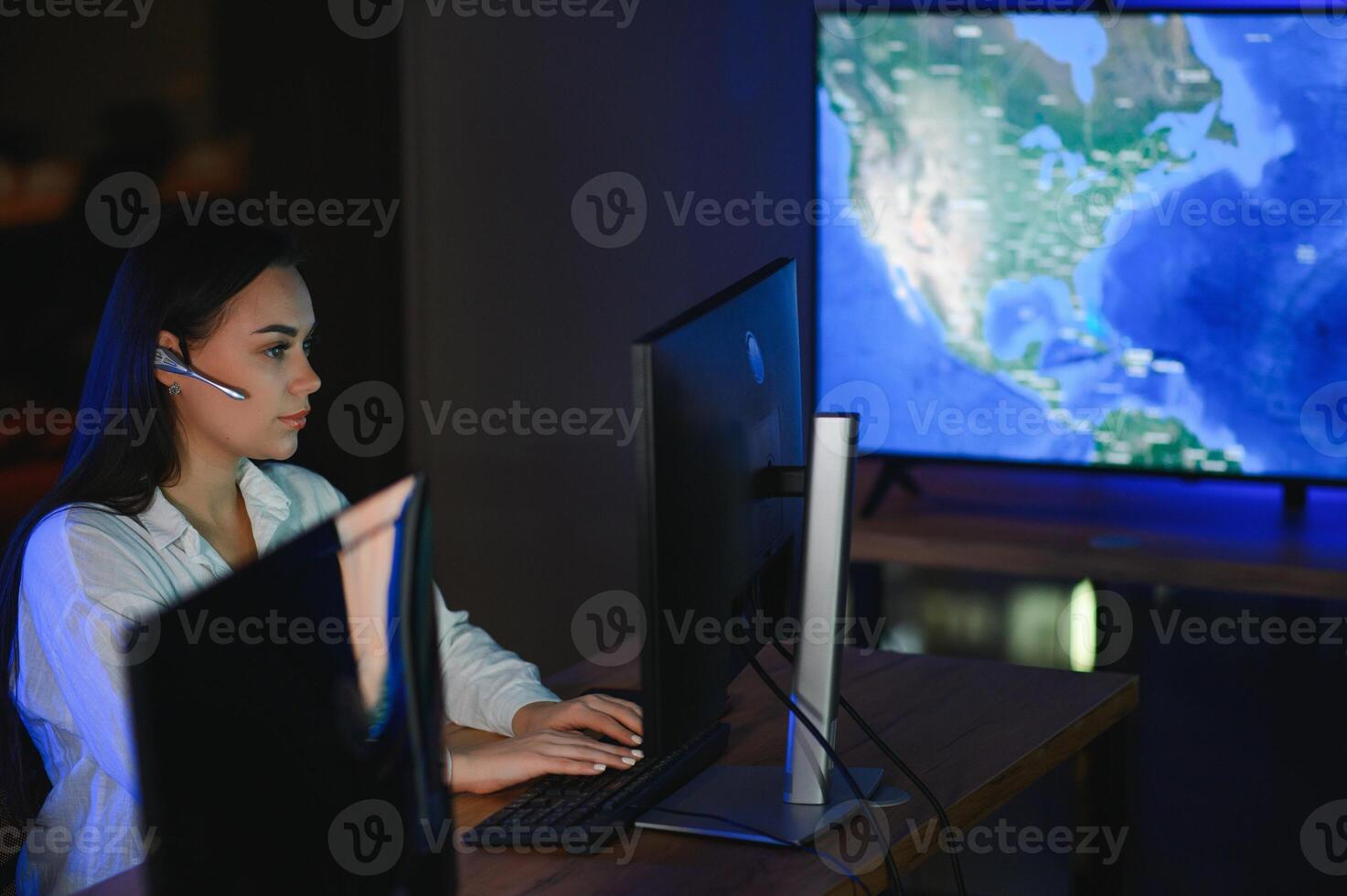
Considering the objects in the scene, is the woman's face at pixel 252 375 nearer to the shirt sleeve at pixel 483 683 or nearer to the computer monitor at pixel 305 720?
the shirt sleeve at pixel 483 683

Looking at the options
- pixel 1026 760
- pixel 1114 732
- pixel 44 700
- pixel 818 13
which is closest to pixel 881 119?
pixel 818 13

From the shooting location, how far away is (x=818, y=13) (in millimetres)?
2850

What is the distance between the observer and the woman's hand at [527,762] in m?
1.45

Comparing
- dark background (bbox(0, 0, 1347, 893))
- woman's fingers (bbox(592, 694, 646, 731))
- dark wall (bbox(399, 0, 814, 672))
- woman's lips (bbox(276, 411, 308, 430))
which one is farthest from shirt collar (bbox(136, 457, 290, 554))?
dark wall (bbox(399, 0, 814, 672))

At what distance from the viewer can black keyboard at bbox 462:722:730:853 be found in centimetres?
131

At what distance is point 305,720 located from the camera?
0.80 m

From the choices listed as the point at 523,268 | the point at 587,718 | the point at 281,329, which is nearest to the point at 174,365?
the point at 281,329

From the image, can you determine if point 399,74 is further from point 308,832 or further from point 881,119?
point 308,832

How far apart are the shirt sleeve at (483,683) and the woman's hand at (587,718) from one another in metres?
0.03

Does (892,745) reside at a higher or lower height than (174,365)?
lower

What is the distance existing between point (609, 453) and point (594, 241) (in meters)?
0.49

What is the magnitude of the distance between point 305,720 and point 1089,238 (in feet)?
7.36

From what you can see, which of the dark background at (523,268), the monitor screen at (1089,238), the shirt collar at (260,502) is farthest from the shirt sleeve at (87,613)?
the monitor screen at (1089,238)

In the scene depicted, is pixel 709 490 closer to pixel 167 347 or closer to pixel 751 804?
pixel 751 804
